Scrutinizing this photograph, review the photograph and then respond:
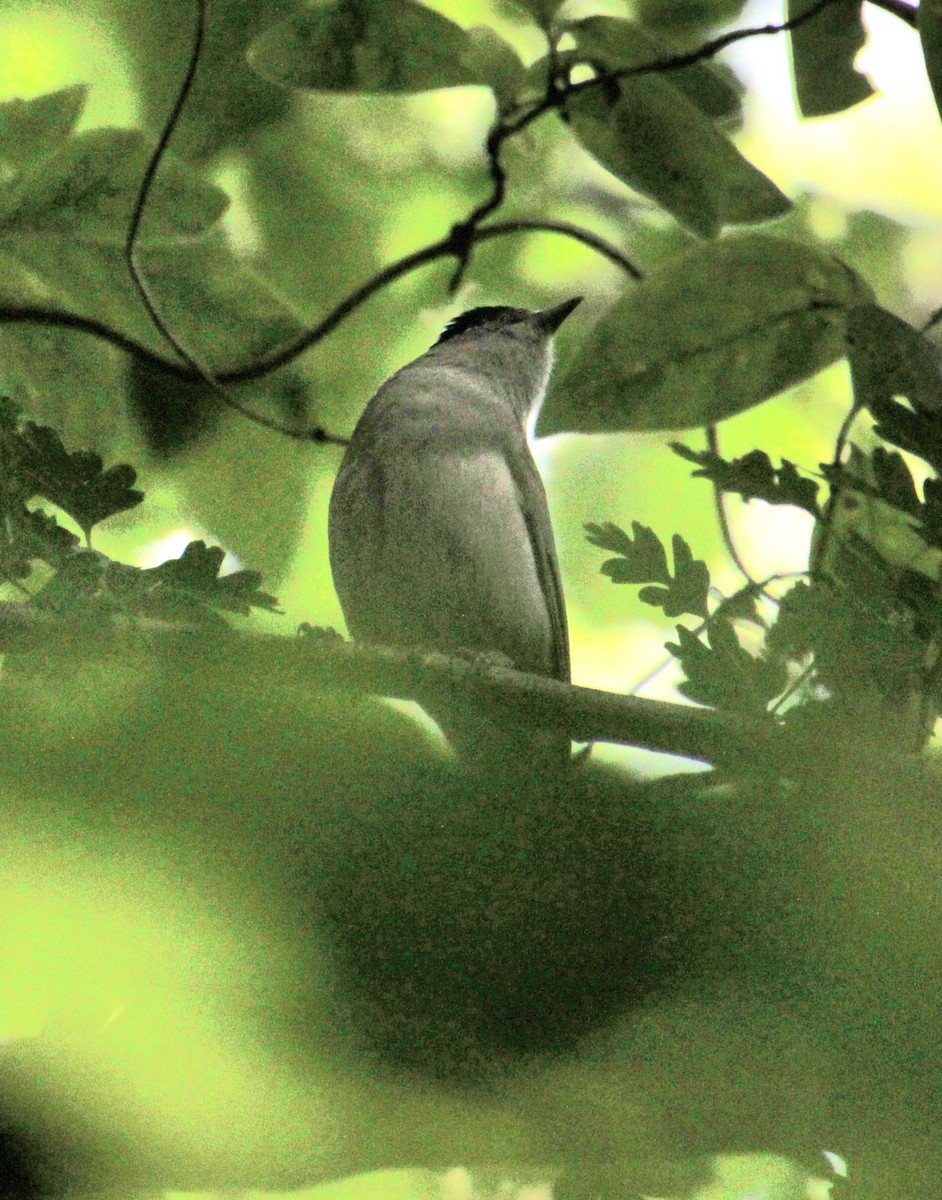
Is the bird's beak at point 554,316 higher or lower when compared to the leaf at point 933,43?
lower

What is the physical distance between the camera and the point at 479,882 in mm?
748

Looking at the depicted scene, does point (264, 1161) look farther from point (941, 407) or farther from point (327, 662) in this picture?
point (941, 407)

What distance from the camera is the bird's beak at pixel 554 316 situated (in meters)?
3.74

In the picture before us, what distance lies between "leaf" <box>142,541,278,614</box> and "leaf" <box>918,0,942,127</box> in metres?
1.12

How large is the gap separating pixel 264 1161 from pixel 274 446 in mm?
2155

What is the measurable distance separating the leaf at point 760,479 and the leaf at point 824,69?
776 millimetres

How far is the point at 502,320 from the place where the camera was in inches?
151

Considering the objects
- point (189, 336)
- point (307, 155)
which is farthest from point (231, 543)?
point (307, 155)

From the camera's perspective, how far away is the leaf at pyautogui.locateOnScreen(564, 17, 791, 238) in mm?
2184

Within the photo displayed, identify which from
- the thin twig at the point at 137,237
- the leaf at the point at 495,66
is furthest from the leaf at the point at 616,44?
the thin twig at the point at 137,237

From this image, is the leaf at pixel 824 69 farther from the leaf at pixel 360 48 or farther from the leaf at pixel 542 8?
the leaf at pixel 360 48

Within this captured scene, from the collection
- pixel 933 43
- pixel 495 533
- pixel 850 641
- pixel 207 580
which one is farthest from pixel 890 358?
pixel 495 533

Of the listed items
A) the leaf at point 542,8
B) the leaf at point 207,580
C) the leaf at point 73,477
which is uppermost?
the leaf at point 542,8

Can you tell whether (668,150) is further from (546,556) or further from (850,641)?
(546,556)
